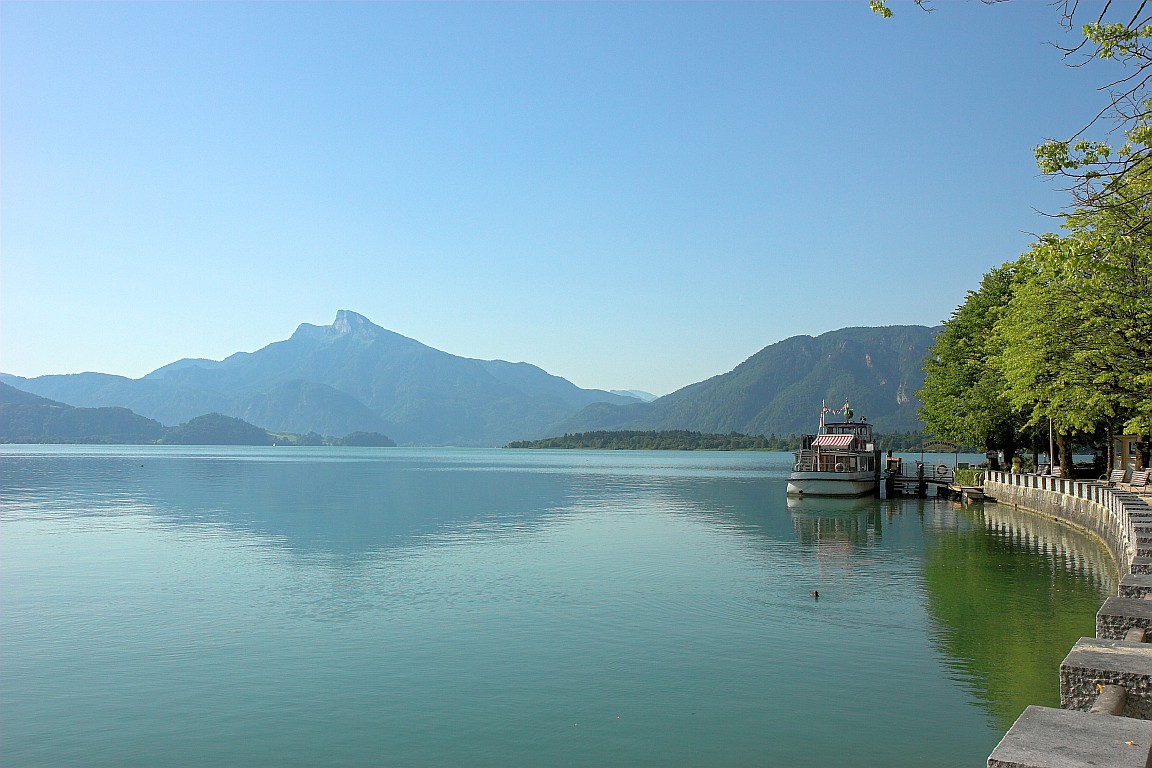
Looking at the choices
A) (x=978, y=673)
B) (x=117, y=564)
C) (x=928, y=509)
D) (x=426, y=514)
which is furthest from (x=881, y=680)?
(x=928, y=509)

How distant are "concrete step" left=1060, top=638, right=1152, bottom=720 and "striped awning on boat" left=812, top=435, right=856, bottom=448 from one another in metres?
66.1

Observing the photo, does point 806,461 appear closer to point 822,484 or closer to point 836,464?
point 836,464

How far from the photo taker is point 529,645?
19281mm

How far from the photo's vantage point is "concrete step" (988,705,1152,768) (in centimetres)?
458

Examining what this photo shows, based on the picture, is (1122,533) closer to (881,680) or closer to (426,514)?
(881,680)

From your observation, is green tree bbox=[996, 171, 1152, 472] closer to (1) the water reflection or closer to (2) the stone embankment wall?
(2) the stone embankment wall

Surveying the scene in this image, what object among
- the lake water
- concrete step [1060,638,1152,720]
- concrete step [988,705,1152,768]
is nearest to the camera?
concrete step [988,705,1152,768]

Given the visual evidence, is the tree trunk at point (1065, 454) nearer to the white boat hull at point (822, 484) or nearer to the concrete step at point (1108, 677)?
the white boat hull at point (822, 484)

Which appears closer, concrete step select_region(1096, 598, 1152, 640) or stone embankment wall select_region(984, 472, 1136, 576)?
concrete step select_region(1096, 598, 1152, 640)

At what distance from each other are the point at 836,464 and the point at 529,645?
182 ft

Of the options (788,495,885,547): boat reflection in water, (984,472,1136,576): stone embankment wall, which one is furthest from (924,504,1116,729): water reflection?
(788,495,885,547): boat reflection in water

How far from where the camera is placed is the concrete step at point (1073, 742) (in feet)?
15.0

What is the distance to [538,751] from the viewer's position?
13.0 metres

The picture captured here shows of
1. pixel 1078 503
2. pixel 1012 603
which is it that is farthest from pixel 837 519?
pixel 1012 603
